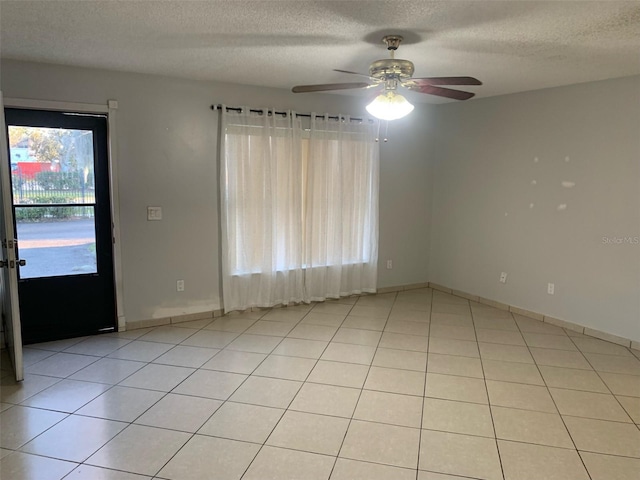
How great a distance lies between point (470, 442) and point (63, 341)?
135 inches

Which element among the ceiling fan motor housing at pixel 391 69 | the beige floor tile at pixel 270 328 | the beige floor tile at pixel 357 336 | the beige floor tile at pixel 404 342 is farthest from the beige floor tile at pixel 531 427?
the ceiling fan motor housing at pixel 391 69

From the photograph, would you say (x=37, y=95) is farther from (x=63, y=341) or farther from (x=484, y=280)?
(x=484, y=280)

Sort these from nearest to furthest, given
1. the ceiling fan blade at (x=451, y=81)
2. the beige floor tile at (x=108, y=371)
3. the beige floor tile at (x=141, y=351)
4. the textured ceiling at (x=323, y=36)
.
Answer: the textured ceiling at (x=323, y=36) → the ceiling fan blade at (x=451, y=81) → the beige floor tile at (x=108, y=371) → the beige floor tile at (x=141, y=351)

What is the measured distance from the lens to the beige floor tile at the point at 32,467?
205 centimetres

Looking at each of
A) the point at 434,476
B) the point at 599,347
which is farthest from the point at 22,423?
the point at 599,347

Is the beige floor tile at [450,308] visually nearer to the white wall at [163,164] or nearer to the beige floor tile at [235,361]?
the beige floor tile at [235,361]

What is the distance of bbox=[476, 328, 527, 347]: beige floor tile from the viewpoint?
3809mm

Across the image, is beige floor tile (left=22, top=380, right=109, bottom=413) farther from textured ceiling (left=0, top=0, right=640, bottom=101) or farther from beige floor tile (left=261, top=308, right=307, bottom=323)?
textured ceiling (left=0, top=0, right=640, bottom=101)

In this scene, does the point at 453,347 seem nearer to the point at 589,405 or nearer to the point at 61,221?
the point at 589,405

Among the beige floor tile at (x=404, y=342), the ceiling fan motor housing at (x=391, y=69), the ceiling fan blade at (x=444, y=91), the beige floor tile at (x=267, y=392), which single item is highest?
the ceiling fan motor housing at (x=391, y=69)

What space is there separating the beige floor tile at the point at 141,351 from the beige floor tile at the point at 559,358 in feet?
10.2

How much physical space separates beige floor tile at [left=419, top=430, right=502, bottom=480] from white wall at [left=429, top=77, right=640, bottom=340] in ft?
7.66

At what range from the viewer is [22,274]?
3.61m

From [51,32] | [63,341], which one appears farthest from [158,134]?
[63,341]
